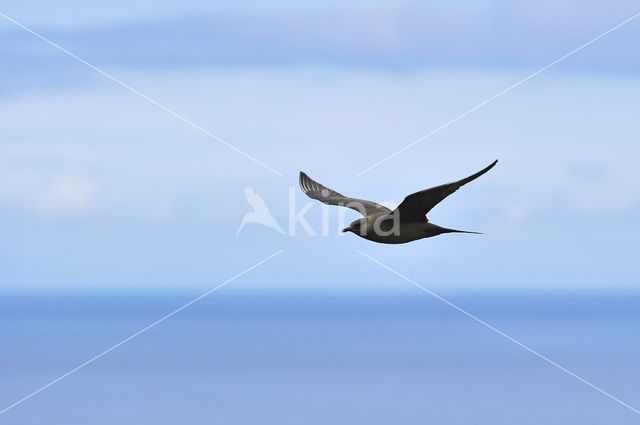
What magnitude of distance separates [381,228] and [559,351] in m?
113

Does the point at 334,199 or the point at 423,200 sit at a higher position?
the point at 334,199

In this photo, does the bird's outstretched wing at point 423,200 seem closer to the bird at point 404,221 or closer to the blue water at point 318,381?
the bird at point 404,221

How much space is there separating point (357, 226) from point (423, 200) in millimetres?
2192

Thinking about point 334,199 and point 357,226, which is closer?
point 357,226

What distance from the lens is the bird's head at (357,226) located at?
80.9 ft

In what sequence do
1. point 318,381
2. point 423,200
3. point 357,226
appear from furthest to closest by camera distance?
1. point 318,381
2. point 357,226
3. point 423,200

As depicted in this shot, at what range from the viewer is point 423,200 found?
23031mm

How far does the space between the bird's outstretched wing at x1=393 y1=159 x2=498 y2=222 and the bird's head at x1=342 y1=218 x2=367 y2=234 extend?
1.00 metres

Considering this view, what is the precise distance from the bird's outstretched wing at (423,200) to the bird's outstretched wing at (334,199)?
1401 mm

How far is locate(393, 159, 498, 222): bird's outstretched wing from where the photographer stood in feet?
71.0

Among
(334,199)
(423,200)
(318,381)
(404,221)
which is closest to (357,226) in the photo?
(404,221)

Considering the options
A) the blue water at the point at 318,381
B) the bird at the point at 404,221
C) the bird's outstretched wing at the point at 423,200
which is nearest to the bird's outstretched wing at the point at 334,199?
the bird at the point at 404,221

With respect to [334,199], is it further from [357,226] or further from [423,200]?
[423,200]

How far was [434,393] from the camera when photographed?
285 feet
